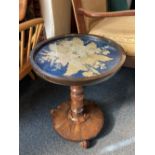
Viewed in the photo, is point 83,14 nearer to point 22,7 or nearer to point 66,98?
point 22,7

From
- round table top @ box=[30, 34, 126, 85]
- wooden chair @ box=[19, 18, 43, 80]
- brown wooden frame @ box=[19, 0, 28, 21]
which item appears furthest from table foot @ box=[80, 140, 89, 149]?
brown wooden frame @ box=[19, 0, 28, 21]

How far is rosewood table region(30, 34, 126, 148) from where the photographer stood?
4.07 ft

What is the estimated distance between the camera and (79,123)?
1.50 m

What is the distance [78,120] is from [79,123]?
0.06ft

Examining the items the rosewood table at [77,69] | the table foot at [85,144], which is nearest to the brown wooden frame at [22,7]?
the rosewood table at [77,69]

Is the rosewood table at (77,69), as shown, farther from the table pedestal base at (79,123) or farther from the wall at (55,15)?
the wall at (55,15)

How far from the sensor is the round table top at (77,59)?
1.23m

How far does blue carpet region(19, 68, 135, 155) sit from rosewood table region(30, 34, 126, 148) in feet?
0.22

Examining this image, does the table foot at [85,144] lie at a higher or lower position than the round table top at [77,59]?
lower

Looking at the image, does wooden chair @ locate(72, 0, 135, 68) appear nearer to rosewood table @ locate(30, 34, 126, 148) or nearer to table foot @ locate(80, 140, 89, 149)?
rosewood table @ locate(30, 34, 126, 148)

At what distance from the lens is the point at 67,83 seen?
4.00 ft
